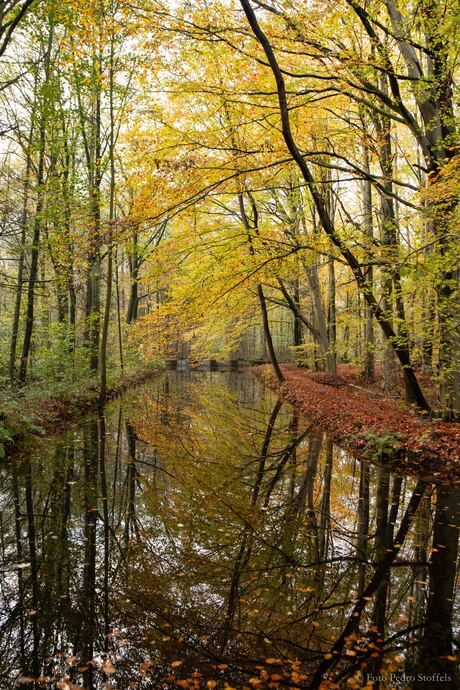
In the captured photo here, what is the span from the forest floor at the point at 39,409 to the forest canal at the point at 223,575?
0.75 metres

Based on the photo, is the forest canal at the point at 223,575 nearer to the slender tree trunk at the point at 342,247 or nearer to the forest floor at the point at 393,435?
the forest floor at the point at 393,435

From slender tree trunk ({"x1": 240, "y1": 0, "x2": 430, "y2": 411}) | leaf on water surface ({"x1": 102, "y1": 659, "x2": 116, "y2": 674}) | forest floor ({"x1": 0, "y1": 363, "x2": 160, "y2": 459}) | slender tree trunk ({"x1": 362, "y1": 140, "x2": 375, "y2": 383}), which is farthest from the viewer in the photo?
slender tree trunk ({"x1": 362, "y1": 140, "x2": 375, "y2": 383})

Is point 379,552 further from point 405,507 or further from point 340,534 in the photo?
point 405,507

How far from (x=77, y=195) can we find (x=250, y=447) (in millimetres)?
9370

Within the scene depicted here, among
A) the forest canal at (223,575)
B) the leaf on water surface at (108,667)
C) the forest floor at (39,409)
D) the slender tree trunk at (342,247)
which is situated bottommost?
the forest canal at (223,575)

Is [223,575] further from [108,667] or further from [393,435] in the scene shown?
[393,435]

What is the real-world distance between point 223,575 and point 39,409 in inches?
325

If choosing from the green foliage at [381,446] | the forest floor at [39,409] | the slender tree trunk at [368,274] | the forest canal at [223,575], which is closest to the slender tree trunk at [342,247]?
the green foliage at [381,446]

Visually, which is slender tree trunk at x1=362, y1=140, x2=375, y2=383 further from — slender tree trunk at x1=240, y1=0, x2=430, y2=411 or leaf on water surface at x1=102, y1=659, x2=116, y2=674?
leaf on water surface at x1=102, y1=659, x2=116, y2=674

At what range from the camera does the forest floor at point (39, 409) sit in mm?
8711

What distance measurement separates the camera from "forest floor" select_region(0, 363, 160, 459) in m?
8.71

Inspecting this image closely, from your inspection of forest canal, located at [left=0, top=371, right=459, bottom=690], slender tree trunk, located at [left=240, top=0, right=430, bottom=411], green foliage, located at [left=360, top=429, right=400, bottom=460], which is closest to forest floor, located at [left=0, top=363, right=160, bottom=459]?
forest canal, located at [left=0, top=371, right=459, bottom=690]

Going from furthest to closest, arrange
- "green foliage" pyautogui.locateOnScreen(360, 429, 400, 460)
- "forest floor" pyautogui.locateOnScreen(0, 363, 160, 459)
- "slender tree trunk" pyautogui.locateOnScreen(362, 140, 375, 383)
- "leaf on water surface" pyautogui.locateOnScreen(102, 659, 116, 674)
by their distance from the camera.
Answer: "slender tree trunk" pyautogui.locateOnScreen(362, 140, 375, 383)
"forest floor" pyautogui.locateOnScreen(0, 363, 160, 459)
"green foliage" pyautogui.locateOnScreen(360, 429, 400, 460)
"leaf on water surface" pyautogui.locateOnScreen(102, 659, 116, 674)

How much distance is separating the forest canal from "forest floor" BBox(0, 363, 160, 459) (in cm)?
75
